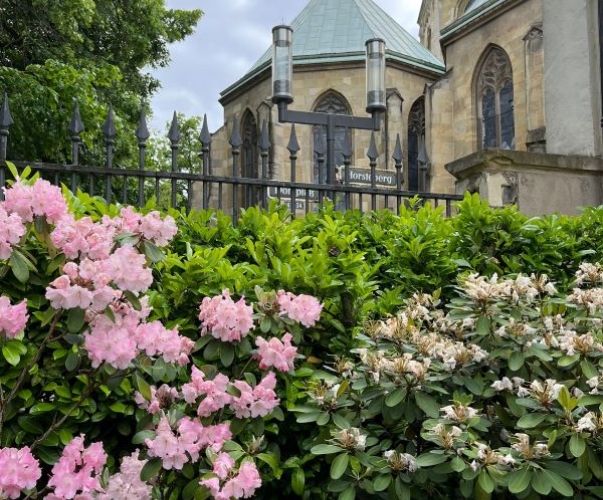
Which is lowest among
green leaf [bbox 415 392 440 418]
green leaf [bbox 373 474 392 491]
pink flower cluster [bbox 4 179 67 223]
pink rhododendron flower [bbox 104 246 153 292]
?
green leaf [bbox 373 474 392 491]

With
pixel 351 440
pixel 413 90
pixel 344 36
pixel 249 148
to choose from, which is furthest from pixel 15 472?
pixel 344 36

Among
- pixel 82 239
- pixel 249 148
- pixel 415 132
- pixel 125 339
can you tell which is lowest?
pixel 125 339

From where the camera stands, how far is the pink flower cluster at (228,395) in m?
2.21

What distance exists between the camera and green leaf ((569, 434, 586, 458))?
2084 mm

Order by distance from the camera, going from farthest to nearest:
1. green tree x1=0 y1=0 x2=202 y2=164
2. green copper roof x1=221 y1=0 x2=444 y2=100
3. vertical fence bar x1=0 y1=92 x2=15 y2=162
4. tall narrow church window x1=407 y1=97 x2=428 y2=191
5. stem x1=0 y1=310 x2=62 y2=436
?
tall narrow church window x1=407 y1=97 x2=428 y2=191
green copper roof x1=221 y1=0 x2=444 y2=100
green tree x1=0 y1=0 x2=202 y2=164
vertical fence bar x1=0 y1=92 x2=15 y2=162
stem x1=0 y1=310 x2=62 y2=436

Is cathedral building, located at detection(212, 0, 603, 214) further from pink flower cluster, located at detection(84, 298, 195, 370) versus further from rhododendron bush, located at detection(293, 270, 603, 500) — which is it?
pink flower cluster, located at detection(84, 298, 195, 370)

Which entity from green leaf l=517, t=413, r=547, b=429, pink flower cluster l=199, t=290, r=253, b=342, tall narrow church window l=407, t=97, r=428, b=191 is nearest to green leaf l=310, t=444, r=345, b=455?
pink flower cluster l=199, t=290, r=253, b=342

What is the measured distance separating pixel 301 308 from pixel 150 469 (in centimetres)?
84

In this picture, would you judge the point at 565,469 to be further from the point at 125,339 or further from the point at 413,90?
the point at 413,90

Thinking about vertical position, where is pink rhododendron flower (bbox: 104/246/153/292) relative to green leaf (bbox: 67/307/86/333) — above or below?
above

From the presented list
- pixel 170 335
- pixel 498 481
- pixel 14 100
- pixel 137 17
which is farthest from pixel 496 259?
pixel 137 17

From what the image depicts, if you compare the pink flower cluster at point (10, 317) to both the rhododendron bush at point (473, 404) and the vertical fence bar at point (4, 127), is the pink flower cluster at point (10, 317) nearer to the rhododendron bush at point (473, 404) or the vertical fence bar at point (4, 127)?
the rhododendron bush at point (473, 404)

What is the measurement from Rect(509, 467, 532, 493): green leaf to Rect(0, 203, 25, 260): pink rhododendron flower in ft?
5.69

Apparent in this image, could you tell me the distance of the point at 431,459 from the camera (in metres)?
2.17
